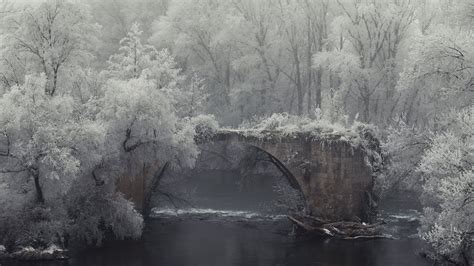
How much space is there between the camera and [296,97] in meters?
42.2

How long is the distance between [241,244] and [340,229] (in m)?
4.89

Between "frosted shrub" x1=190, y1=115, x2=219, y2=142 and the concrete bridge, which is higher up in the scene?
"frosted shrub" x1=190, y1=115, x2=219, y2=142

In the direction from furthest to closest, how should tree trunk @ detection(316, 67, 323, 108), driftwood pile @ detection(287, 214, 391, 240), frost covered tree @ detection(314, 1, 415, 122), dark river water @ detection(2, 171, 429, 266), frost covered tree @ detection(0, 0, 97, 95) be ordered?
tree trunk @ detection(316, 67, 323, 108) < frost covered tree @ detection(314, 1, 415, 122) < driftwood pile @ detection(287, 214, 391, 240) < frost covered tree @ detection(0, 0, 97, 95) < dark river water @ detection(2, 171, 429, 266)

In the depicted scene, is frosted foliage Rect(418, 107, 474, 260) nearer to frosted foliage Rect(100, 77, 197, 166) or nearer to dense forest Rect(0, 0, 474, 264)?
dense forest Rect(0, 0, 474, 264)

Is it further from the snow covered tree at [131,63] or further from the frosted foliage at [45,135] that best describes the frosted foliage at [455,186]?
the snow covered tree at [131,63]

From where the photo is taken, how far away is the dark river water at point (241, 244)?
70.7 ft

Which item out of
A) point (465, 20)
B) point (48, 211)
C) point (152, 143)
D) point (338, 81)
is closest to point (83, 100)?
point (152, 143)

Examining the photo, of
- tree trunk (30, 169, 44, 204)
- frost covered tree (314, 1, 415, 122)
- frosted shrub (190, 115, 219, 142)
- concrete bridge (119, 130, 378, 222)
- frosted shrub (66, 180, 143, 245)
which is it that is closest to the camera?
tree trunk (30, 169, 44, 204)

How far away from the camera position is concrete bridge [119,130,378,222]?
87.9 feet

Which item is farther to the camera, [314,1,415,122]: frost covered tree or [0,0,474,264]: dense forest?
[314,1,415,122]: frost covered tree

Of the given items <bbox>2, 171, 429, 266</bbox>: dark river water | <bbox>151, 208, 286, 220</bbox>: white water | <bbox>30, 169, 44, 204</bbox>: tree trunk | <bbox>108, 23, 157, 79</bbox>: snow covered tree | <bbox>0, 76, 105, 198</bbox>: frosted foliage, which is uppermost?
<bbox>108, 23, 157, 79</bbox>: snow covered tree

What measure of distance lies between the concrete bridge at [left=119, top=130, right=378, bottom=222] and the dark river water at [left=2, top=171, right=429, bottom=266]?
196 centimetres

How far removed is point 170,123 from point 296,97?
19.9 metres

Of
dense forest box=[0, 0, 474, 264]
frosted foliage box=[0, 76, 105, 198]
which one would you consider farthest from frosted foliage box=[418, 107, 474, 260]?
frosted foliage box=[0, 76, 105, 198]
